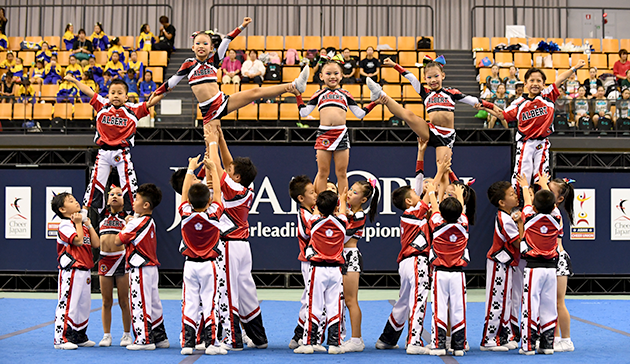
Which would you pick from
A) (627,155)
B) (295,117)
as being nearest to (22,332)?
(295,117)

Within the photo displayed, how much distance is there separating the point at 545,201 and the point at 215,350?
3512mm

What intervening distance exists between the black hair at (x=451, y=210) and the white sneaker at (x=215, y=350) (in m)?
2.49

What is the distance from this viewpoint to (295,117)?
13484 mm

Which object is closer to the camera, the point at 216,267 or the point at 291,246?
the point at 216,267

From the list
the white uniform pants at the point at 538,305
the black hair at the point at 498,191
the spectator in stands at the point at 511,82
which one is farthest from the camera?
the spectator in stands at the point at 511,82

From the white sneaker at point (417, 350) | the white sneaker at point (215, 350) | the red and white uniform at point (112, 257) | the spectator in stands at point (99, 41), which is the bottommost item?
the white sneaker at point (417, 350)

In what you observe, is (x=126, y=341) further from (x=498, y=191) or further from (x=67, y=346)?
(x=498, y=191)

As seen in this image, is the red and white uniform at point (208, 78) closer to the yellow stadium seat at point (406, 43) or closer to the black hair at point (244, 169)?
the black hair at point (244, 169)

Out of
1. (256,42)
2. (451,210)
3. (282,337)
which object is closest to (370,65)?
(256,42)

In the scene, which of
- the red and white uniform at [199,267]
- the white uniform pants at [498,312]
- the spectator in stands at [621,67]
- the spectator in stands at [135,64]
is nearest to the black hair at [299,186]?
the red and white uniform at [199,267]

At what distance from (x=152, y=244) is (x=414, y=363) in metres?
2.86

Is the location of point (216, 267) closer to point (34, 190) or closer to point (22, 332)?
point (22, 332)

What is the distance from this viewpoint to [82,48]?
16469mm

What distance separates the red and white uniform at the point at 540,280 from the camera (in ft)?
20.0
